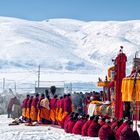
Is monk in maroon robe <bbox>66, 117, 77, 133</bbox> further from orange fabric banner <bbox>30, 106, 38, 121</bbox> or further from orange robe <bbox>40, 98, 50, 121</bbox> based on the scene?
orange fabric banner <bbox>30, 106, 38, 121</bbox>

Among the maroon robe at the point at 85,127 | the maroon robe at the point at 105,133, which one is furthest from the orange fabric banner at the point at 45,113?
the maroon robe at the point at 105,133

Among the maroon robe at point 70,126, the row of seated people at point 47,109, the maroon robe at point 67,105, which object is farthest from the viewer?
the row of seated people at point 47,109

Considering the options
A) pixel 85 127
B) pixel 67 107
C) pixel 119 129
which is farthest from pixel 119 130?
pixel 67 107

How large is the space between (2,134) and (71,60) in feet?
342

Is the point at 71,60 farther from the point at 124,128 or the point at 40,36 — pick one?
the point at 124,128

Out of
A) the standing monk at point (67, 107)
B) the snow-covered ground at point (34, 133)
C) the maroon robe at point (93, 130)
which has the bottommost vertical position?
the snow-covered ground at point (34, 133)

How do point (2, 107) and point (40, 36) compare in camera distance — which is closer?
point (2, 107)

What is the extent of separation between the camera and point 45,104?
2242cm

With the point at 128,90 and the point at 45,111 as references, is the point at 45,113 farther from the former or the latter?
the point at 128,90

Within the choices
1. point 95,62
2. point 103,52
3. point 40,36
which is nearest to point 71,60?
point 95,62

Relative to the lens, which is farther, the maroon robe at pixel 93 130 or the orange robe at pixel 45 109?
the orange robe at pixel 45 109

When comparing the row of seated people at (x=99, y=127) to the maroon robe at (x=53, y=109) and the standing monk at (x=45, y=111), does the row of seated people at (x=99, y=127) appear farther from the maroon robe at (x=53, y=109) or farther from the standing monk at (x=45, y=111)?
the standing monk at (x=45, y=111)

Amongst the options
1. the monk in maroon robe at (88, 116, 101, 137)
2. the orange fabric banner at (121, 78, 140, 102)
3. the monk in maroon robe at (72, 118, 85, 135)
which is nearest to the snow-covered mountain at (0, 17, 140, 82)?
the monk in maroon robe at (72, 118, 85, 135)

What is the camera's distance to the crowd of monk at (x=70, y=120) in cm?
1609
